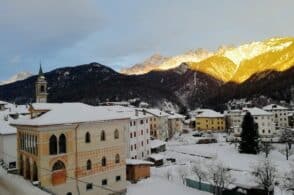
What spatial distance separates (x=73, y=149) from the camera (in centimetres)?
3944

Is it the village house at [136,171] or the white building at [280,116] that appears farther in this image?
the white building at [280,116]

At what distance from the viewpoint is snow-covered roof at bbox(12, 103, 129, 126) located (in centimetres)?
3737

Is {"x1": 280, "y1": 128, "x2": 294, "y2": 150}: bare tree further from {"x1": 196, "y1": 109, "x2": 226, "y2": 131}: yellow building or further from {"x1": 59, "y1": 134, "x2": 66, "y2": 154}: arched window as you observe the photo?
{"x1": 59, "y1": 134, "x2": 66, "y2": 154}: arched window

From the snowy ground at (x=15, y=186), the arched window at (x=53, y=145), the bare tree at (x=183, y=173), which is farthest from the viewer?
the bare tree at (x=183, y=173)

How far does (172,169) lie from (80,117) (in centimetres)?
2648

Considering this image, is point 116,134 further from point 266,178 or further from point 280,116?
point 280,116

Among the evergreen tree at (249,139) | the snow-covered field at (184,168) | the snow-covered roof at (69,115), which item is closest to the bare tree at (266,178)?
the snow-covered field at (184,168)

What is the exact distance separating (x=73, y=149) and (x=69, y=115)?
12.9 ft

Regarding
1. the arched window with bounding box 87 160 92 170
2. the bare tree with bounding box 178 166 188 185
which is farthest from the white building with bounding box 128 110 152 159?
the arched window with bounding box 87 160 92 170

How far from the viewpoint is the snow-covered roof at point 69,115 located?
37366 millimetres

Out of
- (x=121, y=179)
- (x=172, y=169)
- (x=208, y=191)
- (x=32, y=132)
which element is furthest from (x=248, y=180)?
(x=32, y=132)

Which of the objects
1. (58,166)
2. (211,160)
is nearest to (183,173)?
(211,160)

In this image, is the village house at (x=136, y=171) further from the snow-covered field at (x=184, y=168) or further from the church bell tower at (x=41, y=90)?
the church bell tower at (x=41, y=90)

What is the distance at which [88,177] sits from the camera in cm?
4097
